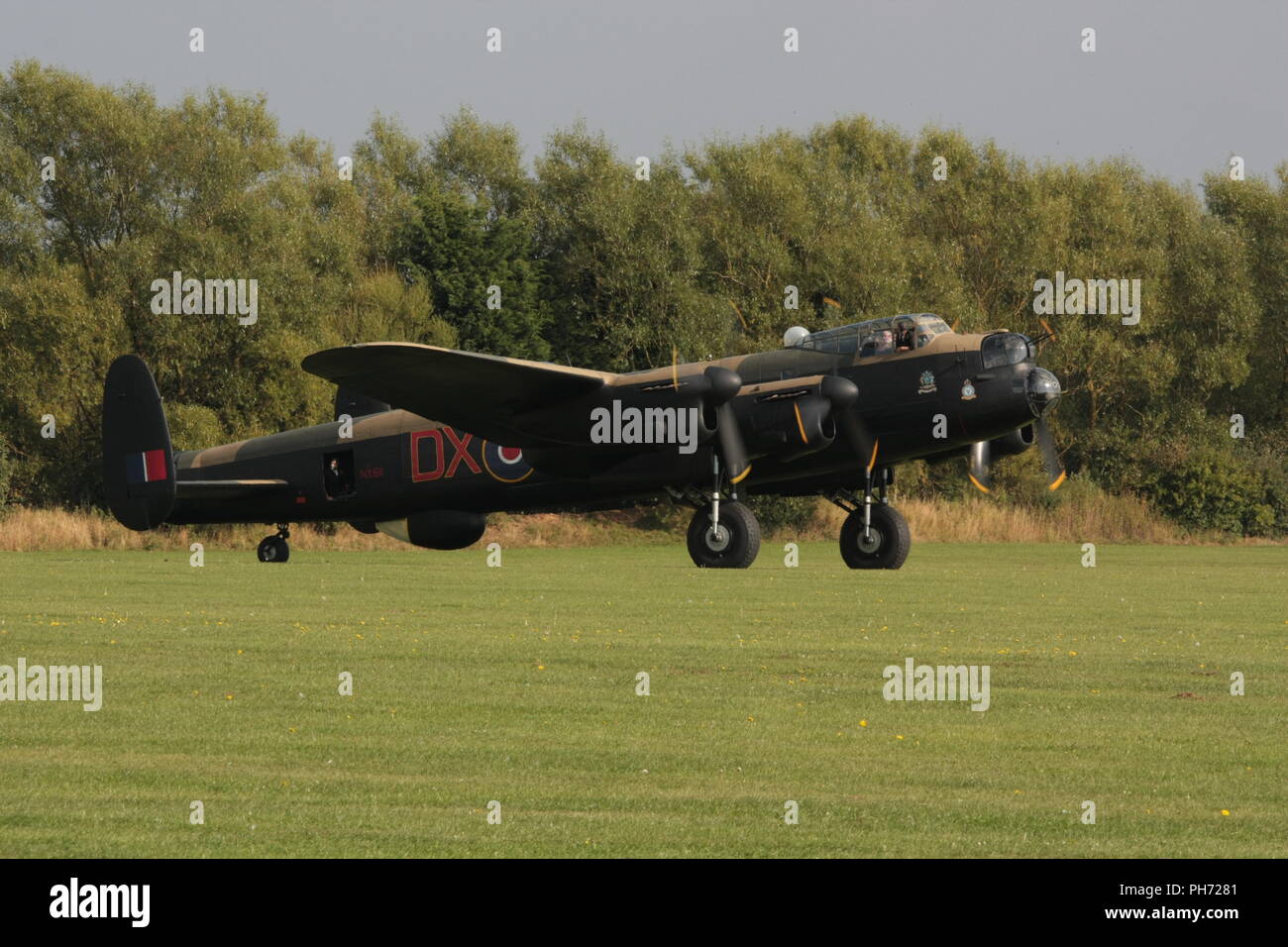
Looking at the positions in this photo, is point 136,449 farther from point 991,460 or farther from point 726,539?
point 991,460

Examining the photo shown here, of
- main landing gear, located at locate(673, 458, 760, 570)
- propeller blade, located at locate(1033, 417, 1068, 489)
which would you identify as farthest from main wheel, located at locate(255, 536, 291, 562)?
propeller blade, located at locate(1033, 417, 1068, 489)

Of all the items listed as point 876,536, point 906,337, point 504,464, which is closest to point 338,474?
point 504,464

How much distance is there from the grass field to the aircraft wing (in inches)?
180

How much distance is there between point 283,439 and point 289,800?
92.9ft

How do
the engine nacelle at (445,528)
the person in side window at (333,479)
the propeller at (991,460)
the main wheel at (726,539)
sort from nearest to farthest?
the main wheel at (726,539), the propeller at (991,460), the engine nacelle at (445,528), the person in side window at (333,479)

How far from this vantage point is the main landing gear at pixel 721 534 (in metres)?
30.9

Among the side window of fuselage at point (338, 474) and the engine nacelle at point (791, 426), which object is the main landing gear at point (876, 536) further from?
the side window of fuselage at point (338, 474)

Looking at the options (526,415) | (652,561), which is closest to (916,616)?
(526,415)

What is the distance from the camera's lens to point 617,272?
61.3 meters

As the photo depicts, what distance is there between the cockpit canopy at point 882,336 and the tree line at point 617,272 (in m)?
24.7

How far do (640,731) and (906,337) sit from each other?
1929 cm

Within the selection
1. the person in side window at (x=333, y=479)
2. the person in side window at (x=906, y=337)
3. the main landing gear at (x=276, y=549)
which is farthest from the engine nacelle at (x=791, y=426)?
the main landing gear at (x=276, y=549)

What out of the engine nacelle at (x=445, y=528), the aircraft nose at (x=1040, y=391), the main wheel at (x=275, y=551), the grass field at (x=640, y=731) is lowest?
the grass field at (x=640, y=731)

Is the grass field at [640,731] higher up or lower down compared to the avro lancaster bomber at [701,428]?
lower down
